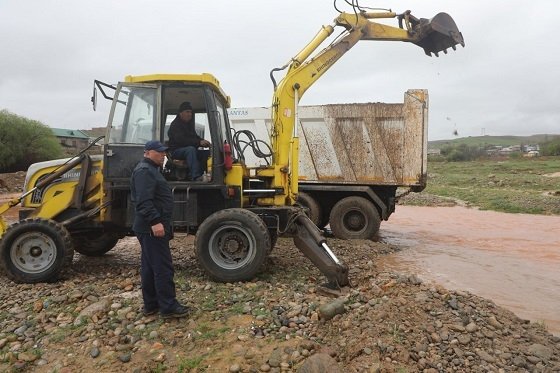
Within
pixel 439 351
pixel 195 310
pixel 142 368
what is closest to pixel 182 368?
pixel 142 368

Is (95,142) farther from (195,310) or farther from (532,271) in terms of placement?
(532,271)

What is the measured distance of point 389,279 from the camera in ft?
18.4

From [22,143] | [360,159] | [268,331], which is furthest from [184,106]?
[22,143]

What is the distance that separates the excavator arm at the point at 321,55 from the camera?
259 inches

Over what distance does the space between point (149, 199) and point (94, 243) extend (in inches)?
137

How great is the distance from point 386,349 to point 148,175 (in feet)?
8.49

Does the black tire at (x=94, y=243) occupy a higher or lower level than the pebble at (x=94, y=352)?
higher

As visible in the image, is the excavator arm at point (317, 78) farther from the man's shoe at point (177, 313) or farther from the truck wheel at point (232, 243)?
the man's shoe at point (177, 313)

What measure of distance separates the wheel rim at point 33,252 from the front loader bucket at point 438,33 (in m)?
6.59

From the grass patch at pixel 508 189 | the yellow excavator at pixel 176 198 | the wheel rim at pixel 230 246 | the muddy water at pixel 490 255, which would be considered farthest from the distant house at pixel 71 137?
the wheel rim at pixel 230 246

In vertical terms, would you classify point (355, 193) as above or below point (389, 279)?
above

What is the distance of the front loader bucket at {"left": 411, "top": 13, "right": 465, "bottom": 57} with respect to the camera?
25.0 feet

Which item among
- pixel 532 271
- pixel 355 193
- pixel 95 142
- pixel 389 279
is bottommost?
pixel 532 271

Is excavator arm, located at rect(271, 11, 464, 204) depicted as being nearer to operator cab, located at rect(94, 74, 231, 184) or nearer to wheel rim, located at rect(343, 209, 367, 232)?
operator cab, located at rect(94, 74, 231, 184)
